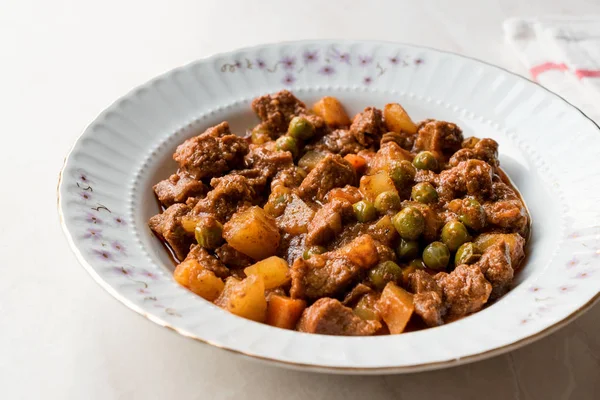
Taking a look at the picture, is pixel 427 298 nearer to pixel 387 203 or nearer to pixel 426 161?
pixel 387 203

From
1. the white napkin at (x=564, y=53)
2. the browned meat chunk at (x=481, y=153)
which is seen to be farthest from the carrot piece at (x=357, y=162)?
the white napkin at (x=564, y=53)

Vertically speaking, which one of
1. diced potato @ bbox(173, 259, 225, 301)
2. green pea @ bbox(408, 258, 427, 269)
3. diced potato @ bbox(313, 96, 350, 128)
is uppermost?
diced potato @ bbox(313, 96, 350, 128)

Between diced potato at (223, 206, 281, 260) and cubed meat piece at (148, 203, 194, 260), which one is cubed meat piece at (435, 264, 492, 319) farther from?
cubed meat piece at (148, 203, 194, 260)

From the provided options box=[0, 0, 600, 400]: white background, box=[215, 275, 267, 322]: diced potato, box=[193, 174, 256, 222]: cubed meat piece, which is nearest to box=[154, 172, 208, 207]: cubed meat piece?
box=[193, 174, 256, 222]: cubed meat piece

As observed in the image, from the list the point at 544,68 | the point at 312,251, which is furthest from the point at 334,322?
the point at 544,68

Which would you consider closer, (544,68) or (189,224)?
(189,224)
